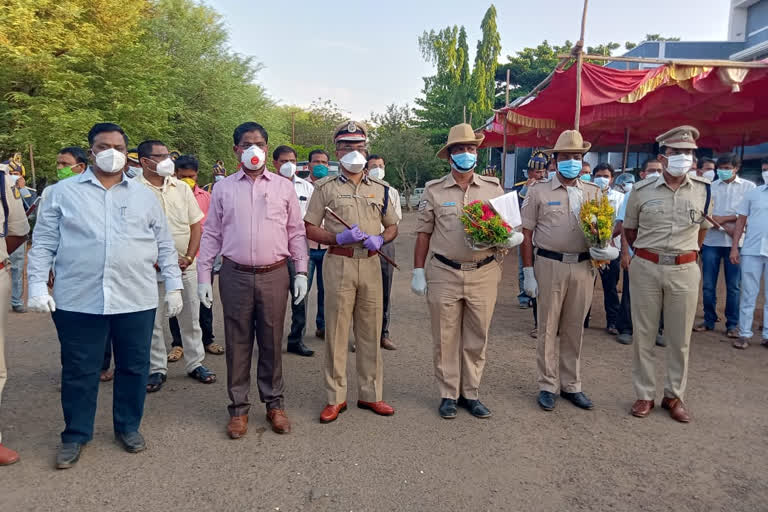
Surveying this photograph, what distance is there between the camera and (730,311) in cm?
648

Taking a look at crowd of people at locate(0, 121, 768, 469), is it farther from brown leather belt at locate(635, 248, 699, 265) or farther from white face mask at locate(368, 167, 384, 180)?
white face mask at locate(368, 167, 384, 180)

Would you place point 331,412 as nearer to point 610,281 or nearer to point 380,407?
point 380,407

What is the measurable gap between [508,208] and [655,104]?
6780 mm

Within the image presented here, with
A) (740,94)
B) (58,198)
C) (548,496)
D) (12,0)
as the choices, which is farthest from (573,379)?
(12,0)

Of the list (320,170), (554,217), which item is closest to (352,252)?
(554,217)

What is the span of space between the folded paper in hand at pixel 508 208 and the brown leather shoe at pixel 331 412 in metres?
1.90

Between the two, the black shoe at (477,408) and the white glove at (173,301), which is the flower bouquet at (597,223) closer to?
the black shoe at (477,408)

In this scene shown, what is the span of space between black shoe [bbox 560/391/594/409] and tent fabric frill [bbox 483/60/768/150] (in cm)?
494

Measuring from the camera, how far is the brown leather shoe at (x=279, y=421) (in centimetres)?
385

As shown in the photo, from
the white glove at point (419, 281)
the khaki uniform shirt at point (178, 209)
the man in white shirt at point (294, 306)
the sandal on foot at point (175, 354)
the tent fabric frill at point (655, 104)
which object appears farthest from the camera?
the tent fabric frill at point (655, 104)

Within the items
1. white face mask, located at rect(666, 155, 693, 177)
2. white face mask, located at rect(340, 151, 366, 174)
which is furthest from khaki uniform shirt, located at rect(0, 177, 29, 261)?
white face mask, located at rect(666, 155, 693, 177)

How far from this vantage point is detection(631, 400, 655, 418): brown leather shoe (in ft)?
13.5

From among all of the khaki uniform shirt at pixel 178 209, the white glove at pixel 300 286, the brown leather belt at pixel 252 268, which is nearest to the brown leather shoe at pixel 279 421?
the white glove at pixel 300 286

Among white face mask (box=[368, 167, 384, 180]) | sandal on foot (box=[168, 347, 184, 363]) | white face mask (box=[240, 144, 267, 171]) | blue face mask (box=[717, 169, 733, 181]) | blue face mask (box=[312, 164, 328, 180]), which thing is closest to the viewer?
white face mask (box=[240, 144, 267, 171])
